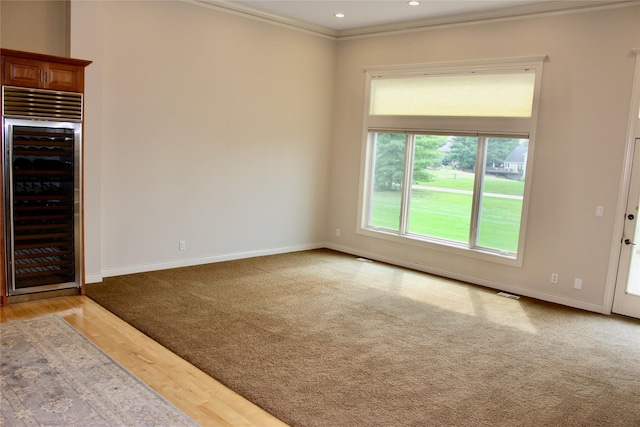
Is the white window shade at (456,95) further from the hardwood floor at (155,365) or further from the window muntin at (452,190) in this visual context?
the hardwood floor at (155,365)

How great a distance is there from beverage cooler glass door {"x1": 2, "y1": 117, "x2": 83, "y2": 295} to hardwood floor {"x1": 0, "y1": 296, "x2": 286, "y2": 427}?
26 centimetres

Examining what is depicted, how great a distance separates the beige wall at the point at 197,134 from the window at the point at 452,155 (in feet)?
3.13

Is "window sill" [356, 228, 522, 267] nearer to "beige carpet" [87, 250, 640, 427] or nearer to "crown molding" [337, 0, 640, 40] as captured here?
"beige carpet" [87, 250, 640, 427]

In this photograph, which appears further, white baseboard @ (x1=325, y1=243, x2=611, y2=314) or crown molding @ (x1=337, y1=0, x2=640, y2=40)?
white baseboard @ (x1=325, y1=243, x2=611, y2=314)

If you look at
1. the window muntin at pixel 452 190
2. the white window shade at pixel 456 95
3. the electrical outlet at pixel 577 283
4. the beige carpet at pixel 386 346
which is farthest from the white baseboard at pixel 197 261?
the electrical outlet at pixel 577 283

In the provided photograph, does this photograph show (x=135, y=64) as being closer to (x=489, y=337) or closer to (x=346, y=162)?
(x=346, y=162)

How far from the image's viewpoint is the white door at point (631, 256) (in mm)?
4988

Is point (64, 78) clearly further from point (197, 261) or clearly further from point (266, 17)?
point (266, 17)

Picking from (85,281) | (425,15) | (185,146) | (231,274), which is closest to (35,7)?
(185,146)

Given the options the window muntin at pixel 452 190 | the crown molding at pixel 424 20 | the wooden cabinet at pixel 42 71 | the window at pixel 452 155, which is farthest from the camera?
the window muntin at pixel 452 190

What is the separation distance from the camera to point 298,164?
23.7 feet

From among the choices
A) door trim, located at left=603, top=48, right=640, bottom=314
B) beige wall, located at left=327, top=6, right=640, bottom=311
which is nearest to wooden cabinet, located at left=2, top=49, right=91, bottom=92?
beige wall, located at left=327, top=6, right=640, bottom=311

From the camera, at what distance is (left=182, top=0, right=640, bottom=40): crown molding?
17.0 feet

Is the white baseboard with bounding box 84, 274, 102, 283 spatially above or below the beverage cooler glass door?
below
